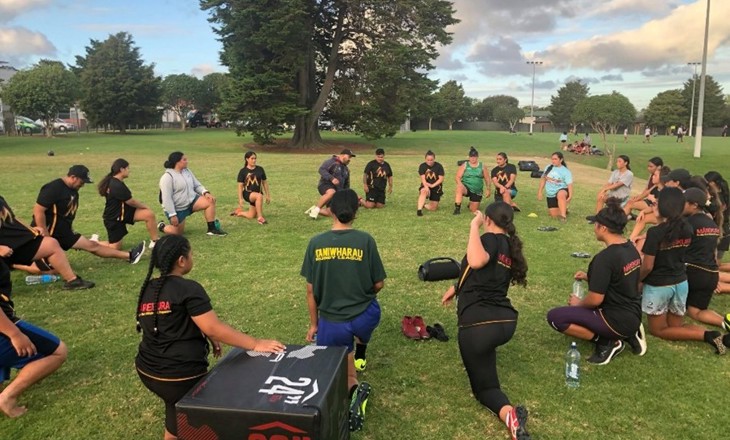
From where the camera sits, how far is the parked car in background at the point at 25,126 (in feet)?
179

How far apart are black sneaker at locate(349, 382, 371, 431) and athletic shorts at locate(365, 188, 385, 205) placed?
9.26 metres

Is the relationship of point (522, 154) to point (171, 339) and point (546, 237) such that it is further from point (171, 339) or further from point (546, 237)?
point (171, 339)

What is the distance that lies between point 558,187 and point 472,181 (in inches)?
82.6

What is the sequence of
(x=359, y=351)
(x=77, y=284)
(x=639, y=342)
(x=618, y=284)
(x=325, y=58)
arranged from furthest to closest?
(x=325, y=58) → (x=77, y=284) → (x=639, y=342) → (x=618, y=284) → (x=359, y=351)

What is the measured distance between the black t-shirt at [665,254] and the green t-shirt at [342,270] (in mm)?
3060

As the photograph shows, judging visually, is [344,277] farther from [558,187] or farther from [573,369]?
[558,187]

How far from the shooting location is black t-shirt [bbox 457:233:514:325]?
12.6 feet

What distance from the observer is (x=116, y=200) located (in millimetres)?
8328

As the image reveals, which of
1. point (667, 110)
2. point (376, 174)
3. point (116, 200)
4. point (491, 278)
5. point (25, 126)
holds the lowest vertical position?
point (491, 278)

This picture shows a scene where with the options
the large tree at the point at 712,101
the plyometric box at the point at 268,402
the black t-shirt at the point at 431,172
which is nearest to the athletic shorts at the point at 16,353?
the plyometric box at the point at 268,402

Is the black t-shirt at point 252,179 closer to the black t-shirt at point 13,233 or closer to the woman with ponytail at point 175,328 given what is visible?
the black t-shirt at point 13,233

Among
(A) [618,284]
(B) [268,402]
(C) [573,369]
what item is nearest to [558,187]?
(A) [618,284]

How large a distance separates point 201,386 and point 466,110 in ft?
339

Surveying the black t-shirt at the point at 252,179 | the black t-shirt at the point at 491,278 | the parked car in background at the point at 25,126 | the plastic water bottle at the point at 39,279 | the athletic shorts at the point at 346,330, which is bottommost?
the plastic water bottle at the point at 39,279
